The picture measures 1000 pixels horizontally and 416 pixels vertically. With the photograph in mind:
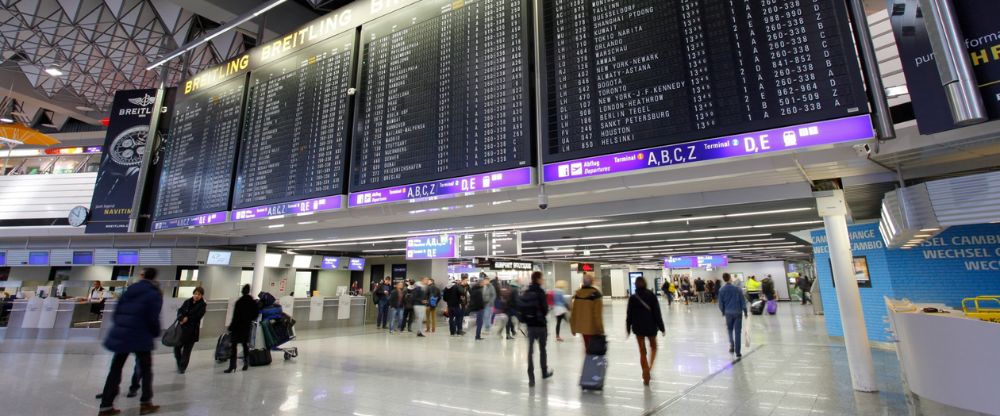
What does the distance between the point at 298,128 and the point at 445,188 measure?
11.5 feet

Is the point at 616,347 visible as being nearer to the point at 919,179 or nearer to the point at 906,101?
the point at 919,179

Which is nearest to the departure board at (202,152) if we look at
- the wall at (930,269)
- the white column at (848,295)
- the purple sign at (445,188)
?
the purple sign at (445,188)

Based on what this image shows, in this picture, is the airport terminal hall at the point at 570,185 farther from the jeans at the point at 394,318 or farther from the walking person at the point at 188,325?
the jeans at the point at 394,318

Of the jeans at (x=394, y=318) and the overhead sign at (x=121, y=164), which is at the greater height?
the overhead sign at (x=121, y=164)

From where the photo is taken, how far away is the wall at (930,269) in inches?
286

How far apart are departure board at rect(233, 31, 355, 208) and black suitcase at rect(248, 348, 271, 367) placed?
252 centimetres

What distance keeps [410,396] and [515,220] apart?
414cm

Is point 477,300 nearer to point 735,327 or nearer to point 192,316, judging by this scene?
point 735,327

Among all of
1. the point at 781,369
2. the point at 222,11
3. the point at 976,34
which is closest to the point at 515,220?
the point at 781,369

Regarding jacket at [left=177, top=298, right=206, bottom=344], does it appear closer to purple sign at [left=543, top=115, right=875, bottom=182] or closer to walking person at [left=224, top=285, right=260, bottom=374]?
walking person at [left=224, top=285, right=260, bottom=374]

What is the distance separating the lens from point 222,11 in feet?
36.6

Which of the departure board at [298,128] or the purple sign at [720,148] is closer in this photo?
the purple sign at [720,148]

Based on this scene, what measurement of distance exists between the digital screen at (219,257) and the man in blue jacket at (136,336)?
972cm

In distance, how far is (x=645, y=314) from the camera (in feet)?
20.1
